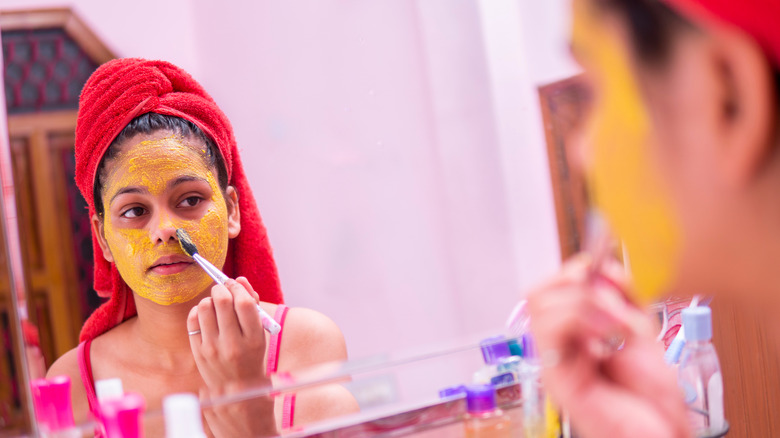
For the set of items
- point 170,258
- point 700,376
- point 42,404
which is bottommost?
point 700,376

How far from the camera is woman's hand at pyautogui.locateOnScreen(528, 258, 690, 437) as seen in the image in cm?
49

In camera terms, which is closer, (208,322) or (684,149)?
(684,149)

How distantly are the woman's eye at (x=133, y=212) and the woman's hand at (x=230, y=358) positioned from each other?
0.09 meters

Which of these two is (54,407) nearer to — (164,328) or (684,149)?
(164,328)

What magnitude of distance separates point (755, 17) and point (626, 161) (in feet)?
0.36

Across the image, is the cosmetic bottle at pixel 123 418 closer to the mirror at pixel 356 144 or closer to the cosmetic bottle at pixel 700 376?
the mirror at pixel 356 144

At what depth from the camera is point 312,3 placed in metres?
0.65

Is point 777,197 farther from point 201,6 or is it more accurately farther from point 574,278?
point 201,6

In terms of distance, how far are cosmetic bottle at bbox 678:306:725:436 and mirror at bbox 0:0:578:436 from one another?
0.16 m

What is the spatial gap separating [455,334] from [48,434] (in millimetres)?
382

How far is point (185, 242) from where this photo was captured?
0.59m

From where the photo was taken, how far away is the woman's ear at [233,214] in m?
0.63

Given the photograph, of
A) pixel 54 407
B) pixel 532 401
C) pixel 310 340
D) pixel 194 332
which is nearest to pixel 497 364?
pixel 532 401

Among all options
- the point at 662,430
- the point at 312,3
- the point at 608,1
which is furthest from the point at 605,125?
the point at 312,3
